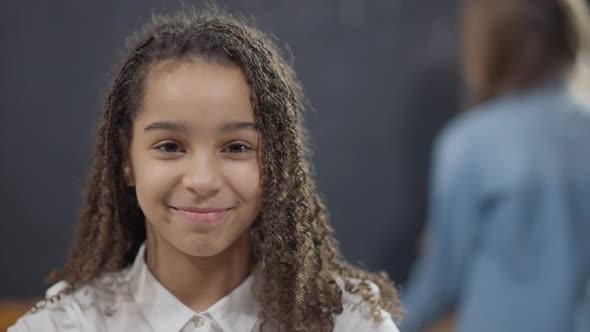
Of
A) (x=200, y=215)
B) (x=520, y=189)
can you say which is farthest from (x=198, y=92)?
(x=520, y=189)

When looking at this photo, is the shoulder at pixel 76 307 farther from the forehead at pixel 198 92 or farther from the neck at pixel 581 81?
the neck at pixel 581 81

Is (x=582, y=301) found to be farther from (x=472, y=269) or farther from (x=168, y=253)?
(x=168, y=253)

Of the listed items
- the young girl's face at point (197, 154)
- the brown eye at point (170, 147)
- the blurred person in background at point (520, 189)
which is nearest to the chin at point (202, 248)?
the young girl's face at point (197, 154)

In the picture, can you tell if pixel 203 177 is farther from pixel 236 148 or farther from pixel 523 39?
pixel 523 39

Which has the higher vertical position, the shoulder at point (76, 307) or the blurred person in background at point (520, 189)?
the blurred person in background at point (520, 189)

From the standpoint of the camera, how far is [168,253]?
3.97ft

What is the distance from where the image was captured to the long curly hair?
1.15 meters

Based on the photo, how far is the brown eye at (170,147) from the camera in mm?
1119

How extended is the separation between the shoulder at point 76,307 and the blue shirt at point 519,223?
0.87m

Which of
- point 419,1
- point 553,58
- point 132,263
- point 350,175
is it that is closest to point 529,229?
point 553,58

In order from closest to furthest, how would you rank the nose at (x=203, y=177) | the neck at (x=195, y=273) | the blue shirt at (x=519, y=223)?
1. the nose at (x=203, y=177)
2. the neck at (x=195, y=273)
3. the blue shirt at (x=519, y=223)

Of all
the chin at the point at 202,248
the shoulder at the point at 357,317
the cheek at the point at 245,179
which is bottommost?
the shoulder at the point at 357,317

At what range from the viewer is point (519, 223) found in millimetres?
1941

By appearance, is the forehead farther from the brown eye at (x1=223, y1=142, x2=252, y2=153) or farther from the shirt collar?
the shirt collar
